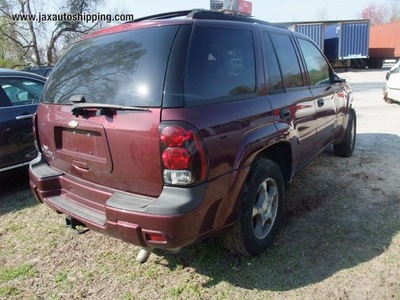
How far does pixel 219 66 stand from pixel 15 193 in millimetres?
3570

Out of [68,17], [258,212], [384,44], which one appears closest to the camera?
[258,212]

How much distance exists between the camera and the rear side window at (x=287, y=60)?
335cm

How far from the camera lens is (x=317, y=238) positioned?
3.21 meters

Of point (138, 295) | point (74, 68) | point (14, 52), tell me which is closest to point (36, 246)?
point (138, 295)

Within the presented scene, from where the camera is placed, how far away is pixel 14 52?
1142 inches

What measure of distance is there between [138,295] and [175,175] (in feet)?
3.43

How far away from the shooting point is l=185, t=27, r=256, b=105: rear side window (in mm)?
2268

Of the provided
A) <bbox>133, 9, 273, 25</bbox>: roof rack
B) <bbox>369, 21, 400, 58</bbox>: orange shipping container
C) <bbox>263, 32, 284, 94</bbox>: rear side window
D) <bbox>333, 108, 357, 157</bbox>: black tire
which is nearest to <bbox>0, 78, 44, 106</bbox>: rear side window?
<bbox>133, 9, 273, 25</bbox>: roof rack

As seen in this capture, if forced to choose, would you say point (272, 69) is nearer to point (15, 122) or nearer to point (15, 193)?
point (15, 122)

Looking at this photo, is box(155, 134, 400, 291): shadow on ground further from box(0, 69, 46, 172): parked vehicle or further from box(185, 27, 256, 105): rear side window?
box(0, 69, 46, 172): parked vehicle

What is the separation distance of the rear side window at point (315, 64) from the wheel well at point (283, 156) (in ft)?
3.65

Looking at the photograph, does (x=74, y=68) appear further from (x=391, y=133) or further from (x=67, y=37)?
(x=67, y=37)

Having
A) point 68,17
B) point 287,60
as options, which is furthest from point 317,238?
point 68,17

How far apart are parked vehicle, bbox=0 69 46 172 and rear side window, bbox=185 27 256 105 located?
3098mm
